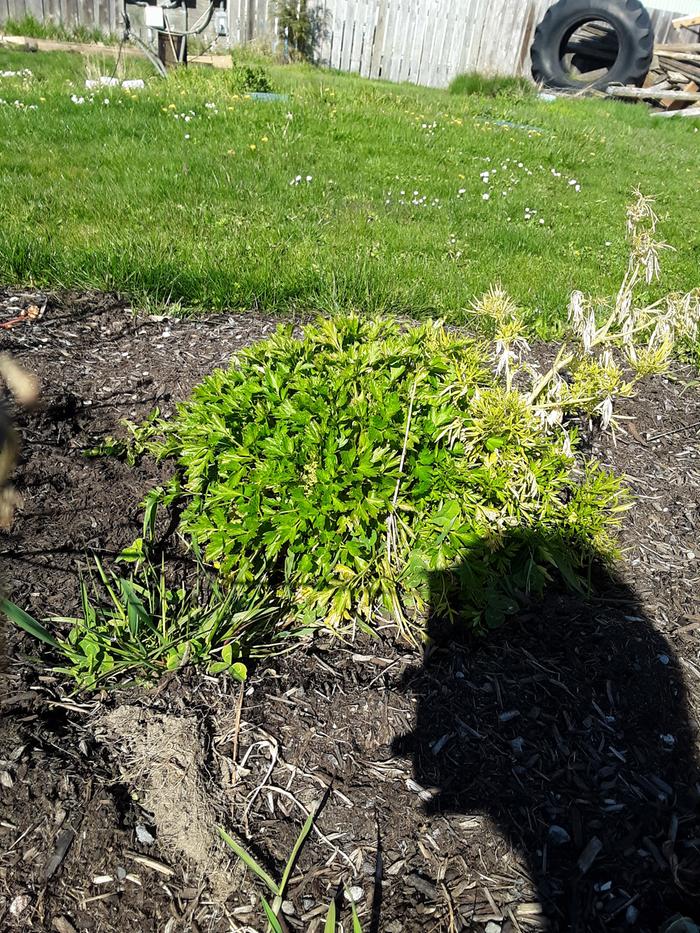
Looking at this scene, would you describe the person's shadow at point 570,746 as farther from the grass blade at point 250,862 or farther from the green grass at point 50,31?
the green grass at point 50,31

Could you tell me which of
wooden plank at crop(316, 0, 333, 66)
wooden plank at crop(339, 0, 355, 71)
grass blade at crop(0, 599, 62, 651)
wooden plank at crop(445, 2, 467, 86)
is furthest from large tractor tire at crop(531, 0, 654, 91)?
grass blade at crop(0, 599, 62, 651)

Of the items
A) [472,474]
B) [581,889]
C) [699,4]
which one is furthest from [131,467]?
[699,4]

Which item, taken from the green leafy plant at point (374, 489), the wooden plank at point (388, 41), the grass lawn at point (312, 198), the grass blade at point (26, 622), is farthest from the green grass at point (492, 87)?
the grass blade at point (26, 622)

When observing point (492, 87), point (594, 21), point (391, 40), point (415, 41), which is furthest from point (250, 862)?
point (594, 21)

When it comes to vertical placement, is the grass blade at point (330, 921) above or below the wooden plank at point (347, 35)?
below

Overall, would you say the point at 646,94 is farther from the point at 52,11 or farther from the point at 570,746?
the point at 570,746

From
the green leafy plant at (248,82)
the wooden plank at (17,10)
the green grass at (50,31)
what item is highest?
the wooden plank at (17,10)

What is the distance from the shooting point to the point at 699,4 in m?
17.5

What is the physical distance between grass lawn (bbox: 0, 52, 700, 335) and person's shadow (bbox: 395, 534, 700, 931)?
7.82 feet

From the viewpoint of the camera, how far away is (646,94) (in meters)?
14.0

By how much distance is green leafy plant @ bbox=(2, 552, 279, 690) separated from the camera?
2.04m

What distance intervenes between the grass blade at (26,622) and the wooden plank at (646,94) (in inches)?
626

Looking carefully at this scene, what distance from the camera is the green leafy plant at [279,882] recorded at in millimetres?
1533

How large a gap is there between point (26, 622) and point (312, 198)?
16.4 feet
